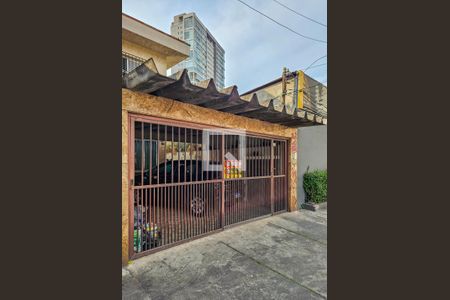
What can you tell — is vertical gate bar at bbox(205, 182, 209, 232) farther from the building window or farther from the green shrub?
the building window

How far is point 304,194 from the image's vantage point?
21.7 ft

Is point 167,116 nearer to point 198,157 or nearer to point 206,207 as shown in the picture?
point 198,157

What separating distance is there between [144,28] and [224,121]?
505 cm

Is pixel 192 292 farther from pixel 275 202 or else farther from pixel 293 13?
pixel 293 13

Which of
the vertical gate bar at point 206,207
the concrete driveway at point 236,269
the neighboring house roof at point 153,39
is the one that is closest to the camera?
the concrete driveway at point 236,269

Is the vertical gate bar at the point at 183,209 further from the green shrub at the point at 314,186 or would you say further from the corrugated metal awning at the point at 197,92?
the green shrub at the point at 314,186

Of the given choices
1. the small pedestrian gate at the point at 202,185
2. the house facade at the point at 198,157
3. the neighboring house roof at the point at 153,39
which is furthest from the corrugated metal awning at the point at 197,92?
the neighboring house roof at the point at 153,39

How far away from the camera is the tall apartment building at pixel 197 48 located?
14.8 metres

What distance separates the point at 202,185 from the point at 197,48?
51.1ft

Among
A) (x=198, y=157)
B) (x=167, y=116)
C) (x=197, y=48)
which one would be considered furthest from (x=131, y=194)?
(x=197, y=48)

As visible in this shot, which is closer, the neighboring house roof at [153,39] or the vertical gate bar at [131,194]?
the vertical gate bar at [131,194]

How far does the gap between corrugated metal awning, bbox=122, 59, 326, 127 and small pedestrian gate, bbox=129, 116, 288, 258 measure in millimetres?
498

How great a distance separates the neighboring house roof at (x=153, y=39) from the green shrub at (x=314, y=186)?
6.70 meters

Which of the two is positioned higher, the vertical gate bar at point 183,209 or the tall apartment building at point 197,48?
the tall apartment building at point 197,48
